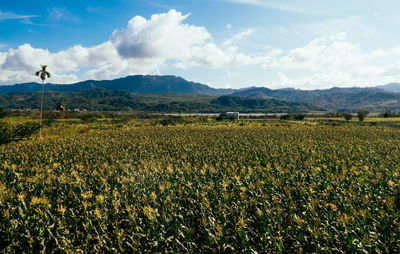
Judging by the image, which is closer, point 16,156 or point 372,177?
point 372,177

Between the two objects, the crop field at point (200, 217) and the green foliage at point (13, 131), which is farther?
the green foliage at point (13, 131)

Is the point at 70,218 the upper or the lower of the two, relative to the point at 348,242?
lower

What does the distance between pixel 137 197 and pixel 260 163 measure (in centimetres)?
1353

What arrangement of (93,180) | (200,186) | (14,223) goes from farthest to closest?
(93,180)
(200,186)
(14,223)

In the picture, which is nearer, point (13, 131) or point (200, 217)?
point (200, 217)

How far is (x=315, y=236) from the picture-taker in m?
6.78

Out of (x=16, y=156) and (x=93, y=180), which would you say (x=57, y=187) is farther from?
(x=16, y=156)

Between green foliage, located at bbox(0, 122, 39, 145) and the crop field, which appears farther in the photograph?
green foliage, located at bbox(0, 122, 39, 145)

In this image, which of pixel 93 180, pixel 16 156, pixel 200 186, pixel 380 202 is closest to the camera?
pixel 380 202

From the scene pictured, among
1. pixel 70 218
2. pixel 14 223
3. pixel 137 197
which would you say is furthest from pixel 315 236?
pixel 14 223

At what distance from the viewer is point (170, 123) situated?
82.3 metres

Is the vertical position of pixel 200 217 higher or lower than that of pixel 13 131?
higher

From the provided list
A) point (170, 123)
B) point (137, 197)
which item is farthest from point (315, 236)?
point (170, 123)

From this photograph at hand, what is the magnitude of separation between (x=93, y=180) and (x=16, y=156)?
18.8 metres
